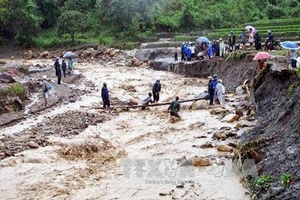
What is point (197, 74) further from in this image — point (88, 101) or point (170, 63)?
point (88, 101)

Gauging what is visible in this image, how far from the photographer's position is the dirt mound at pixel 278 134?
10.2 meters

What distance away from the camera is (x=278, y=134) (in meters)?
12.8

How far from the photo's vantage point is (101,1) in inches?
2053

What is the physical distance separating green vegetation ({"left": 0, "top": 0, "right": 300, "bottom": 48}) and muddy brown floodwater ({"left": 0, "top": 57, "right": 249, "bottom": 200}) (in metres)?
25.4

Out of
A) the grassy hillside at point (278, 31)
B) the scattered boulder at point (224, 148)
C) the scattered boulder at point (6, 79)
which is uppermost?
the grassy hillside at point (278, 31)

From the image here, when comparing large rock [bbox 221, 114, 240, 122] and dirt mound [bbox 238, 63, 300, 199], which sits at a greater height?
dirt mound [bbox 238, 63, 300, 199]

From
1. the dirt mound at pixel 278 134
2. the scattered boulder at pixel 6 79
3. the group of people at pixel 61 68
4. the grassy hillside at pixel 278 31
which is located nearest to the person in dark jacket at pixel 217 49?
the grassy hillside at pixel 278 31

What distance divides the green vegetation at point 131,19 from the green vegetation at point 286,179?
33.4 m

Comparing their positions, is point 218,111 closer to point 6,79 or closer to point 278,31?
point 6,79

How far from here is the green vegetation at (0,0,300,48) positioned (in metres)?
45.2

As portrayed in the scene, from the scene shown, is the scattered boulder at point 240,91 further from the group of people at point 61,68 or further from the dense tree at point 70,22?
the dense tree at point 70,22

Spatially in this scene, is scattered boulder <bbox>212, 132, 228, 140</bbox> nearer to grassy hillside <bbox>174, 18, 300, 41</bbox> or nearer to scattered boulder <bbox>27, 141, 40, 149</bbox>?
scattered boulder <bbox>27, 141, 40, 149</bbox>

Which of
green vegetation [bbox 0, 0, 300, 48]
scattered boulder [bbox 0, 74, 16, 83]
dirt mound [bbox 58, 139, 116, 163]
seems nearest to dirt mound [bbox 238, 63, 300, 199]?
dirt mound [bbox 58, 139, 116, 163]

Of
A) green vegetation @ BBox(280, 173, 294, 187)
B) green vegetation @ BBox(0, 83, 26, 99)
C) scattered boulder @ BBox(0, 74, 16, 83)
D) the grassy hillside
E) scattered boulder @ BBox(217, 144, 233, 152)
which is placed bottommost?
scattered boulder @ BBox(217, 144, 233, 152)
